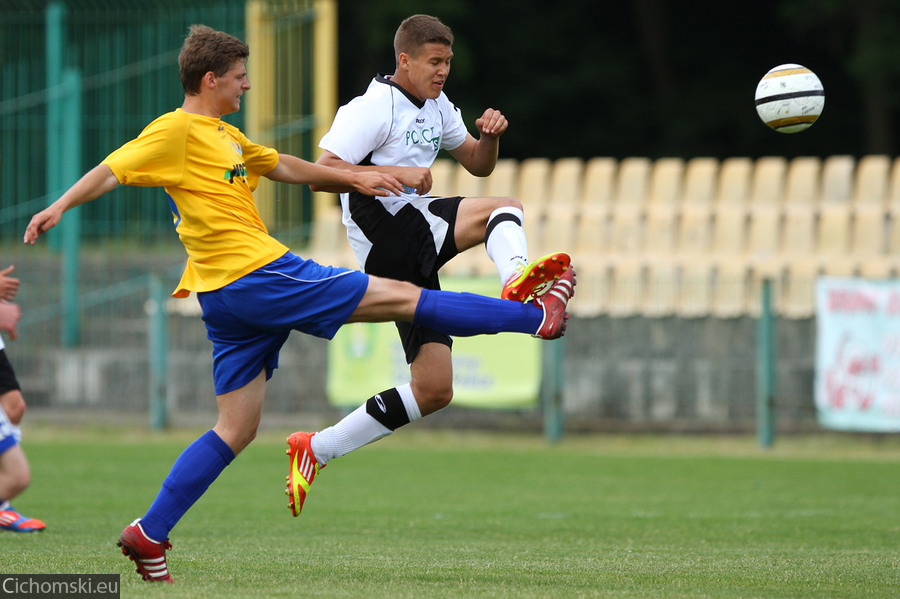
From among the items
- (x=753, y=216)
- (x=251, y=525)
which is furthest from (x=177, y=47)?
(x=251, y=525)

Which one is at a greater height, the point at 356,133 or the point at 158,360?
the point at 356,133

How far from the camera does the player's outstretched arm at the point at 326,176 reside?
211 inches

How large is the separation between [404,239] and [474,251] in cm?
969

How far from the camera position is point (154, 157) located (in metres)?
5.01

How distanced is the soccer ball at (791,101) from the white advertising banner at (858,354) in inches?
263

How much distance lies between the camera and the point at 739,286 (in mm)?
13344

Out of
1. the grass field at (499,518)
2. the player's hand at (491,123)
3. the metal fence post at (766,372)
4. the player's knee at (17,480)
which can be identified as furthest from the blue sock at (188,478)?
the metal fence post at (766,372)

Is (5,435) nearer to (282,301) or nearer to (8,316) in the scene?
(8,316)

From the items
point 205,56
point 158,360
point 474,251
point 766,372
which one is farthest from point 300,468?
point 474,251

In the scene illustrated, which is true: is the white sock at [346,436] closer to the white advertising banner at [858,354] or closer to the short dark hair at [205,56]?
the short dark hair at [205,56]

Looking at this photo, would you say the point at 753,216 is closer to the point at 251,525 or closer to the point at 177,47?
the point at 177,47

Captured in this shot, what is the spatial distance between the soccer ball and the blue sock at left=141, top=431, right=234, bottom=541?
3.09 meters

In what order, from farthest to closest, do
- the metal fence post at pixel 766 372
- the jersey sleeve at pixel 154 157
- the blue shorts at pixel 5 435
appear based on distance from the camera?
the metal fence post at pixel 766 372, the blue shorts at pixel 5 435, the jersey sleeve at pixel 154 157

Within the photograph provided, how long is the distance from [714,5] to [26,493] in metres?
19.7
